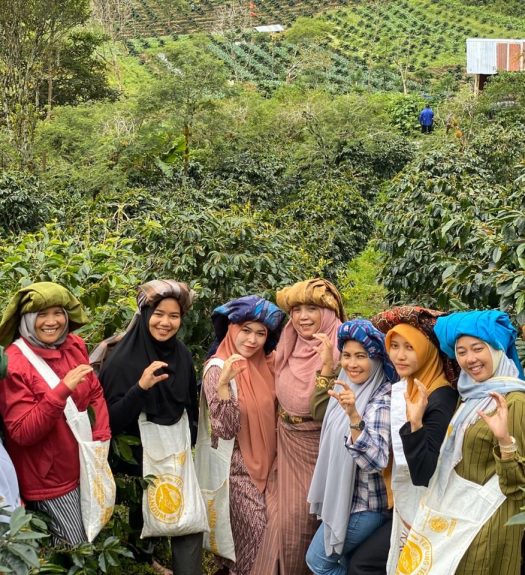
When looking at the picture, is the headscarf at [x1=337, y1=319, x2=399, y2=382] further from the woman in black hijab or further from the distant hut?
the distant hut

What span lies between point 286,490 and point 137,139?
12263mm

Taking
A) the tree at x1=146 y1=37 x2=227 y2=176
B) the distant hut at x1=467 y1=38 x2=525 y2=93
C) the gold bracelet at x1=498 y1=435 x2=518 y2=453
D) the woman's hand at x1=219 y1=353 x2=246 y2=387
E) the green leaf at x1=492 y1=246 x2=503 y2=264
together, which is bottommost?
the gold bracelet at x1=498 y1=435 x2=518 y2=453

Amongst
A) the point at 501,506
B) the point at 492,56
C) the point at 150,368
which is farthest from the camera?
the point at 492,56

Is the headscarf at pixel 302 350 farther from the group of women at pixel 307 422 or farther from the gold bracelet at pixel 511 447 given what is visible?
the gold bracelet at pixel 511 447

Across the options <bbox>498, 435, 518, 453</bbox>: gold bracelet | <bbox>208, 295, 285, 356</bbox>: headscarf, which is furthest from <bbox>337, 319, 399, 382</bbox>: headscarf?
<bbox>498, 435, 518, 453</bbox>: gold bracelet

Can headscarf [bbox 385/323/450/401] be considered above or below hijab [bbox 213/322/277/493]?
above

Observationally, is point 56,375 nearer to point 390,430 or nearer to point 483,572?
point 390,430

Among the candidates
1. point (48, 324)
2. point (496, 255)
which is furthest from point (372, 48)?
point (48, 324)

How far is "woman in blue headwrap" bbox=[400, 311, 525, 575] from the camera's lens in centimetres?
262

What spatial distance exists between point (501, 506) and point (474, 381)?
41 centimetres

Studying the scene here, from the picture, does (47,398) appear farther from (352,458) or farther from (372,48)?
(372,48)

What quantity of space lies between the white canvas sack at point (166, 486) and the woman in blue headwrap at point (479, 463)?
1.15 meters

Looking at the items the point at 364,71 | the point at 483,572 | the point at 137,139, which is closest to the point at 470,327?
the point at 483,572

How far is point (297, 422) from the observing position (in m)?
3.46
